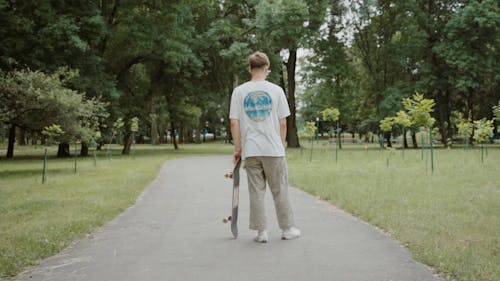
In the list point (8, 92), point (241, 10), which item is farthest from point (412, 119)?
point (241, 10)

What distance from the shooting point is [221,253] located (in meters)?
4.99

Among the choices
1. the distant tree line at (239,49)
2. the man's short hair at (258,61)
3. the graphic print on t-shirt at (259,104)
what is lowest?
the graphic print on t-shirt at (259,104)

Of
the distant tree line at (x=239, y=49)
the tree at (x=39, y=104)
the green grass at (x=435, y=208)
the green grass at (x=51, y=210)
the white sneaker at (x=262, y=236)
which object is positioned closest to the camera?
the green grass at (x=435, y=208)

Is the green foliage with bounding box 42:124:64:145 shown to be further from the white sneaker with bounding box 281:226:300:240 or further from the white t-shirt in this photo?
the white sneaker with bounding box 281:226:300:240

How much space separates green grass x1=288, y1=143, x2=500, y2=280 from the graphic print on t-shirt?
2146mm

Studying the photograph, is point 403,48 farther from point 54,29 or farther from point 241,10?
point 54,29

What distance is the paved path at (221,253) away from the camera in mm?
4250

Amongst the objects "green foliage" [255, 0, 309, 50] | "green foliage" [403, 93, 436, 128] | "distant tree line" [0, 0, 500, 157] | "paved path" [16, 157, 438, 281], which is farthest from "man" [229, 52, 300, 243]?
"green foliage" [255, 0, 309, 50]

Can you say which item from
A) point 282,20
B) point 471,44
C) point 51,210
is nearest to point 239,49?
point 282,20

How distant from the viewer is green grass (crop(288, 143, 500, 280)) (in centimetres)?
466

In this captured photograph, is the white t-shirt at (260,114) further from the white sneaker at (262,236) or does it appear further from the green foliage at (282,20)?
the green foliage at (282,20)

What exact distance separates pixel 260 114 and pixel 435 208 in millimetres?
3959

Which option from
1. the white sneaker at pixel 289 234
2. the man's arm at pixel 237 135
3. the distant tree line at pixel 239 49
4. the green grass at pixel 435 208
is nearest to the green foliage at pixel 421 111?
the green grass at pixel 435 208

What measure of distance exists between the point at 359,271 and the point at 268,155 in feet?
5.57
